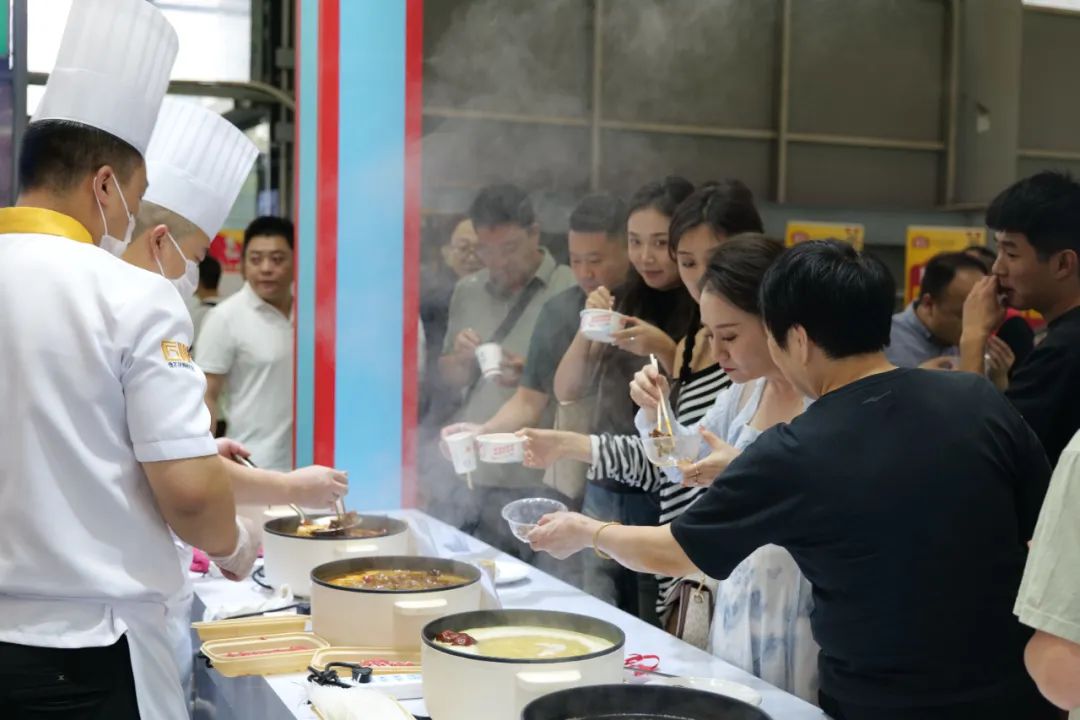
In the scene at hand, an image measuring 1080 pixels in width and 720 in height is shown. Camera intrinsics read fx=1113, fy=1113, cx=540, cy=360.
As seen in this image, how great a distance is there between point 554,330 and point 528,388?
18cm

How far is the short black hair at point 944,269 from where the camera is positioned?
3962 mm

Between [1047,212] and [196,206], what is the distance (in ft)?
6.57

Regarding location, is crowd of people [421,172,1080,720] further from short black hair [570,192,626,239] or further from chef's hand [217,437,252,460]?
chef's hand [217,437,252,460]

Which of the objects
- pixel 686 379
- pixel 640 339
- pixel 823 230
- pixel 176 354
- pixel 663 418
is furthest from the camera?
pixel 823 230

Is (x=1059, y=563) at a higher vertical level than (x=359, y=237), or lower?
lower

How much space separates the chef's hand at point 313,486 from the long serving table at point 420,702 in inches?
8.3

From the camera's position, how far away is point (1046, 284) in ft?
8.96

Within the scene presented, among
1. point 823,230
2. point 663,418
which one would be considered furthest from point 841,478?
point 823,230

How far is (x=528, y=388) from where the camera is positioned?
10.1 ft

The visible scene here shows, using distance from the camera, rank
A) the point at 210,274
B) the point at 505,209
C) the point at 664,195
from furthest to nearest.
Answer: the point at 210,274
the point at 505,209
the point at 664,195

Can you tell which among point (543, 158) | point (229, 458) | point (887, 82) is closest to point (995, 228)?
point (229, 458)

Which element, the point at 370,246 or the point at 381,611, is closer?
the point at 381,611

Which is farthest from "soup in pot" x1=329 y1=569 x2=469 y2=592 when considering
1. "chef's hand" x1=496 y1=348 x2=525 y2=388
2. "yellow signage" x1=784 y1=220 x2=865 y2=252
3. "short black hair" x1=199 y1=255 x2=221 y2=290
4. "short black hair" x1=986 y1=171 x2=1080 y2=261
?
"yellow signage" x1=784 y1=220 x2=865 y2=252

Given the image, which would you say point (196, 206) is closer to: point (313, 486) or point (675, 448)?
point (313, 486)
